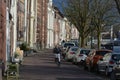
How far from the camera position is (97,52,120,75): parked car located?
26.9 meters

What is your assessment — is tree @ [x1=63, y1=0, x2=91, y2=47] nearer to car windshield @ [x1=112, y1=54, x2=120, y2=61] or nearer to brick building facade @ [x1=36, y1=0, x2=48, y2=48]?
brick building facade @ [x1=36, y1=0, x2=48, y2=48]

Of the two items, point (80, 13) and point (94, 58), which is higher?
point (80, 13)

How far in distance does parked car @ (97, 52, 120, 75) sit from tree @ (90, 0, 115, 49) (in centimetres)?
2547

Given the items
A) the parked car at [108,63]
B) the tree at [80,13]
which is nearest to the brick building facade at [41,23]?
the tree at [80,13]

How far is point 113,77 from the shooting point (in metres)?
23.6

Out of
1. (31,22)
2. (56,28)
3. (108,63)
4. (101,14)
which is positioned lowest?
(108,63)

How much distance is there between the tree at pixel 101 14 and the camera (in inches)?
2212

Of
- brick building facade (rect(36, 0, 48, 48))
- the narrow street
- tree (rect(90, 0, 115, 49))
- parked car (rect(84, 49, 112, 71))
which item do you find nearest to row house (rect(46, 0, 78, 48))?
brick building facade (rect(36, 0, 48, 48))

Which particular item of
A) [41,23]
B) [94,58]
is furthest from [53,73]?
[41,23]

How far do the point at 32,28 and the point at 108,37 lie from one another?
24552 millimetres

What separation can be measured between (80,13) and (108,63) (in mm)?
36129

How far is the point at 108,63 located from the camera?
90.0ft

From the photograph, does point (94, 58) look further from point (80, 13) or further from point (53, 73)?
point (80, 13)

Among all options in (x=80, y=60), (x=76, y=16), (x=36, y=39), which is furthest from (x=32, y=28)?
(x=80, y=60)
